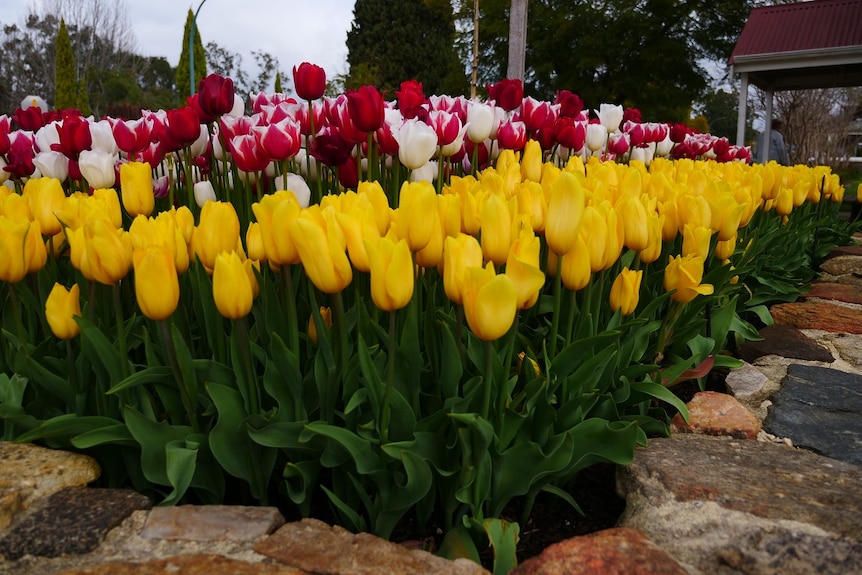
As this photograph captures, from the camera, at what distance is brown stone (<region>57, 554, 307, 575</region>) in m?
1.13

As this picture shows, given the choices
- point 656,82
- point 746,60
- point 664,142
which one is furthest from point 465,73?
point 664,142

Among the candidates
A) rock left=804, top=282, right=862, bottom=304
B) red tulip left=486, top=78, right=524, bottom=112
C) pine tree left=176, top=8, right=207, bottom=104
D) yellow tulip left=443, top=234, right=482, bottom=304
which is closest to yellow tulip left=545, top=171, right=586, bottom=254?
yellow tulip left=443, top=234, right=482, bottom=304

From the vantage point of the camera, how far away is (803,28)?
619 inches

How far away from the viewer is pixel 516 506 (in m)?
1.74

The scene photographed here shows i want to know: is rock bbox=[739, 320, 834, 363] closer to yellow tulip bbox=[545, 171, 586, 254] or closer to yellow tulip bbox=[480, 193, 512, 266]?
yellow tulip bbox=[545, 171, 586, 254]

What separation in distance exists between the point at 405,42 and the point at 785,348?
97.4 ft

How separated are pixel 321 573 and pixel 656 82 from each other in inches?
925

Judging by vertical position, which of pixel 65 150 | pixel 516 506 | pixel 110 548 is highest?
pixel 65 150

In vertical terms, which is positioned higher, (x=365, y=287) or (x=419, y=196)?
(x=419, y=196)

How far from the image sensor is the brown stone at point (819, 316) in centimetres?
324

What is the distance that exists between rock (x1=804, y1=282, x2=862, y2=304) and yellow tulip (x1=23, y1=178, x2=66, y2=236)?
3.67 metres

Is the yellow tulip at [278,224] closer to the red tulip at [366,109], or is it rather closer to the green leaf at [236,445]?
the green leaf at [236,445]

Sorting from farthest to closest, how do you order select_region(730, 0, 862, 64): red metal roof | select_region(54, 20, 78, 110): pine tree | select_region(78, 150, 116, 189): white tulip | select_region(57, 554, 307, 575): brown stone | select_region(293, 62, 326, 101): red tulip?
select_region(54, 20, 78, 110): pine tree < select_region(730, 0, 862, 64): red metal roof < select_region(293, 62, 326, 101): red tulip < select_region(78, 150, 116, 189): white tulip < select_region(57, 554, 307, 575): brown stone

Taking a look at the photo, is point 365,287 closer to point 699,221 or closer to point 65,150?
point 699,221
